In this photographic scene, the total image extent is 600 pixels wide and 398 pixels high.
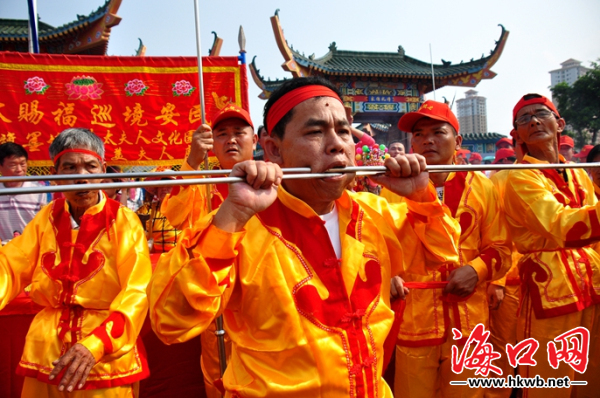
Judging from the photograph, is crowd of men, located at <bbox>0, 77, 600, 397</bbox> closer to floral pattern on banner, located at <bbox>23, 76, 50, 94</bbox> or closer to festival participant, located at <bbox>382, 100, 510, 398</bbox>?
festival participant, located at <bbox>382, 100, 510, 398</bbox>

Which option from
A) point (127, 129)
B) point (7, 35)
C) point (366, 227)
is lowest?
point (366, 227)

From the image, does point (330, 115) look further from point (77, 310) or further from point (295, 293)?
point (77, 310)

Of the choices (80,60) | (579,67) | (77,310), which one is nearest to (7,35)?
(80,60)

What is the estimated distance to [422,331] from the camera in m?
2.81

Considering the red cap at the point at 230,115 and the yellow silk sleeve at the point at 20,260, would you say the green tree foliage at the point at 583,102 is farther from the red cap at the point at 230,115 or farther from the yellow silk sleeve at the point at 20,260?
the yellow silk sleeve at the point at 20,260

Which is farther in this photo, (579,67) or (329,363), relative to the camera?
(579,67)

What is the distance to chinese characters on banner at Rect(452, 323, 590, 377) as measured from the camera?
2826mm

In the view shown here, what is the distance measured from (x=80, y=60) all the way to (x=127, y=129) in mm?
767

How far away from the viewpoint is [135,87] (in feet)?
13.7

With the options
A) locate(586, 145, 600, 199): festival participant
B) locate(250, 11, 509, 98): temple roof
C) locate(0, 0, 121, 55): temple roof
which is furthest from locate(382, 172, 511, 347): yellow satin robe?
locate(250, 11, 509, 98): temple roof

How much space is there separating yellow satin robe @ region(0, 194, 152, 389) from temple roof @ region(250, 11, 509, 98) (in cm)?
1465

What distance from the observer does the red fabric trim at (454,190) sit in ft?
9.70

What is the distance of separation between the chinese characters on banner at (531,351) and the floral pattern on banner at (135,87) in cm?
341

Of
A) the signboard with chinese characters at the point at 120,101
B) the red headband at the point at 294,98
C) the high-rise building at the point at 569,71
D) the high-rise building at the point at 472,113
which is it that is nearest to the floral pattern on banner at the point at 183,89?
the signboard with chinese characters at the point at 120,101
